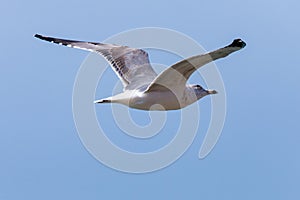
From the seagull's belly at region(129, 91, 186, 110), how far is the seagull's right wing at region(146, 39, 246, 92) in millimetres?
176

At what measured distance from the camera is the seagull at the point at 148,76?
14.3m

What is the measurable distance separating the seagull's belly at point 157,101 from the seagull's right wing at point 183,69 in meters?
0.18

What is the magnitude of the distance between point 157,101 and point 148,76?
8.94 feet

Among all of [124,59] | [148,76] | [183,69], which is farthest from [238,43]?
[124,59]

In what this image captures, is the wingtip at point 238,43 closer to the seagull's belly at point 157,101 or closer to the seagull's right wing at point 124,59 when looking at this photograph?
the seagull's belly at point 157,101

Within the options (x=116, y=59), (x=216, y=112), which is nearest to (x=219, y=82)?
(x=216, y=112)

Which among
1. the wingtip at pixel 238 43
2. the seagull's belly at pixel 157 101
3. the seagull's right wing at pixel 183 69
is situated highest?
the wingtip at pixel 238 43

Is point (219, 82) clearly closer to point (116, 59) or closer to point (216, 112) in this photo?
point (216, 112)

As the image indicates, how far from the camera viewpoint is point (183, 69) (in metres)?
15.0

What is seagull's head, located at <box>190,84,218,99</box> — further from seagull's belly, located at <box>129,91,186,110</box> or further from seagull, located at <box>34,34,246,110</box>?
seagull's belly, located at <box>129,91,186,110</box>

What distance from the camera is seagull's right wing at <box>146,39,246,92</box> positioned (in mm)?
13055

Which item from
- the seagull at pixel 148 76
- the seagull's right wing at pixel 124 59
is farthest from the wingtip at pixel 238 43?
the seagull's right wing at pixel 124 59

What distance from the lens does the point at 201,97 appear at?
18.0 m

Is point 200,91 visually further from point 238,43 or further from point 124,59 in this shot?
point 238,43
